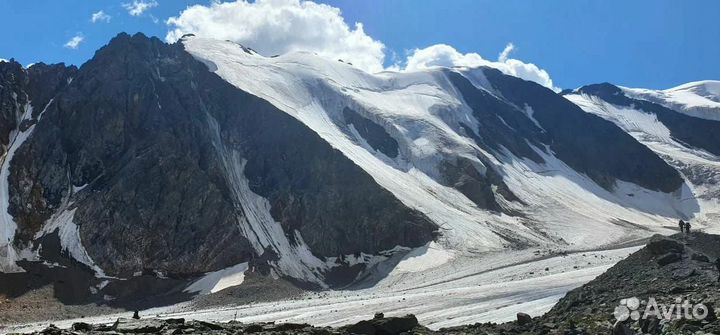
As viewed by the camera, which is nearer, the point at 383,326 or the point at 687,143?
the point at 383,326

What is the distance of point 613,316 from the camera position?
75.9ft

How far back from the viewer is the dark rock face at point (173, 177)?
245 ft

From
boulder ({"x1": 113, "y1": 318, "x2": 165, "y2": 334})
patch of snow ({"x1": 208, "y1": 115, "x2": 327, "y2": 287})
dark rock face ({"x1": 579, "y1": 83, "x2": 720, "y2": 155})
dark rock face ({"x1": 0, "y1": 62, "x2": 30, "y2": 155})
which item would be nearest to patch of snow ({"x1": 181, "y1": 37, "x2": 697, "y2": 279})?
patch of snow ({"x1": 208, "y1": 115, "x2": 327, "y2": 287})

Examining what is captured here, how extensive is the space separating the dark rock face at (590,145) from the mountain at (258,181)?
889 millimetres

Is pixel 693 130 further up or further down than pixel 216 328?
further up

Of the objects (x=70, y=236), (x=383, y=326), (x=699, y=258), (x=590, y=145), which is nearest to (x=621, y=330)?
(x=383, y=326)

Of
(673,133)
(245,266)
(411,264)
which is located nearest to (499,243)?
(411,264)

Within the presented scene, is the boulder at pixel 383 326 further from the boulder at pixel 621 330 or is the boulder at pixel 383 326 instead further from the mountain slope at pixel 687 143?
the mountain slope at pixel 687 143

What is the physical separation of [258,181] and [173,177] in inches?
579

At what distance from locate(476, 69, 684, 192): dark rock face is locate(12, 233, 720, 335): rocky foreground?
104474 millimetres

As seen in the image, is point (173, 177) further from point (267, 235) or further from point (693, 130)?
point (693, 130)

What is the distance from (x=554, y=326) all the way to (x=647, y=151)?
140381 mm

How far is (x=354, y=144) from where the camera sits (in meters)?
114

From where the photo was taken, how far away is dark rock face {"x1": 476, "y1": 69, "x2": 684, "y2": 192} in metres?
140
